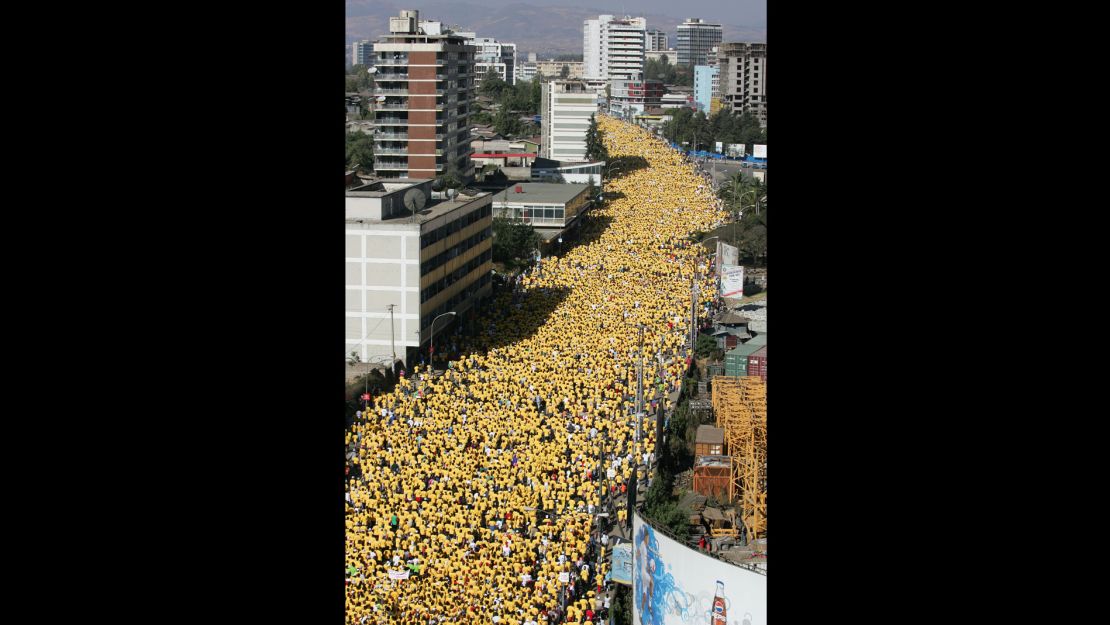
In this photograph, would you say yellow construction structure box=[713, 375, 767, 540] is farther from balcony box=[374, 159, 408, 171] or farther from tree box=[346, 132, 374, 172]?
tree box=[346, 132, 374, 172]

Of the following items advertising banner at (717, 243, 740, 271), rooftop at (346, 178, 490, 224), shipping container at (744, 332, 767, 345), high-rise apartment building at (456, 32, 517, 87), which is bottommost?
shipping container at (744, 332, 767, 345)

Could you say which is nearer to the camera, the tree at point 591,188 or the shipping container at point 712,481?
the shipping container at point 712,481

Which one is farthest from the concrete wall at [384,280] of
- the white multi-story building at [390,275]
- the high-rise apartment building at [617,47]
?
the high-rise apartment building at [617,47]

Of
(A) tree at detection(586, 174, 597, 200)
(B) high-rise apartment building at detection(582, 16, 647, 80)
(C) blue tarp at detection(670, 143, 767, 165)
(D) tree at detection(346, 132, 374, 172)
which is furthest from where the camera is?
(B) high-rise apartment building at detection(582, 16, 647, 80)

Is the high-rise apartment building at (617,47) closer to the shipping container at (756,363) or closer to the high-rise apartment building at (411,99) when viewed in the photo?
the high-rise apartment building at (411,99)

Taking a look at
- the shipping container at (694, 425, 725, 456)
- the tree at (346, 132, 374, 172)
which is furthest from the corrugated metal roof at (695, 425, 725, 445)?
the tree at (346, 132, 374, 172)
